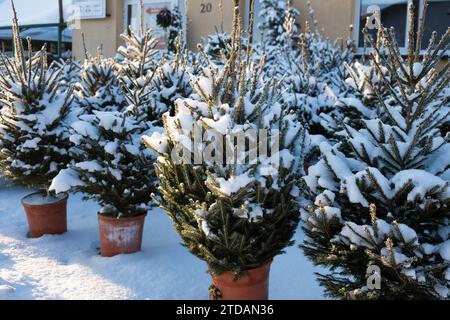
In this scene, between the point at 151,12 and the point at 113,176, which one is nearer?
the point at 113,176

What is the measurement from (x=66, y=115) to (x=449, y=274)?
178 inches

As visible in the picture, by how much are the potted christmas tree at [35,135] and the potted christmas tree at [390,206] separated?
3.48m

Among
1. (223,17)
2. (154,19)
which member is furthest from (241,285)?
(154,19)

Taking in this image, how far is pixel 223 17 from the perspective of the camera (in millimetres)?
13047

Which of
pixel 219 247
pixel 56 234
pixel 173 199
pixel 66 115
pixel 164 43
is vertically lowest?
pixel 56 234

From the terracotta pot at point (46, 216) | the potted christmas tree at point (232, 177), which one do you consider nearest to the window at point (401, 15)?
the potted christmas tree at point (232, 177)

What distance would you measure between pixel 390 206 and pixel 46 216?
417 centimetres

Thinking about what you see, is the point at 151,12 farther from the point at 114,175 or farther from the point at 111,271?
the point at 111,271

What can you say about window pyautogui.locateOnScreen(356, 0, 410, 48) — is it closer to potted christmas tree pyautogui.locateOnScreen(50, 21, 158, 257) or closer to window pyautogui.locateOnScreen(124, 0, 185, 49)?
window pyautogui.locateOnScreen(124, 0, 185, 49)

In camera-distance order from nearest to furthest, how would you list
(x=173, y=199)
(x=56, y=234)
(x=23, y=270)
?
(x=173, y=199) < (x=23, y=270) < (x=56, y=234)

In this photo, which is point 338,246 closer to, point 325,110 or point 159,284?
point 159,284

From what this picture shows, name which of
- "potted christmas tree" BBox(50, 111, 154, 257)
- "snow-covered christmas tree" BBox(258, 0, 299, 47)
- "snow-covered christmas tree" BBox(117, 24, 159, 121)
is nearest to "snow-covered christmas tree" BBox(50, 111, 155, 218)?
"potted christmas tree" BBox(50, 111, 154, 257)

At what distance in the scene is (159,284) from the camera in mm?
3908

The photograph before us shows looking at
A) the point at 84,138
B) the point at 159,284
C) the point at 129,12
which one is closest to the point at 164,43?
the point at 129,12
